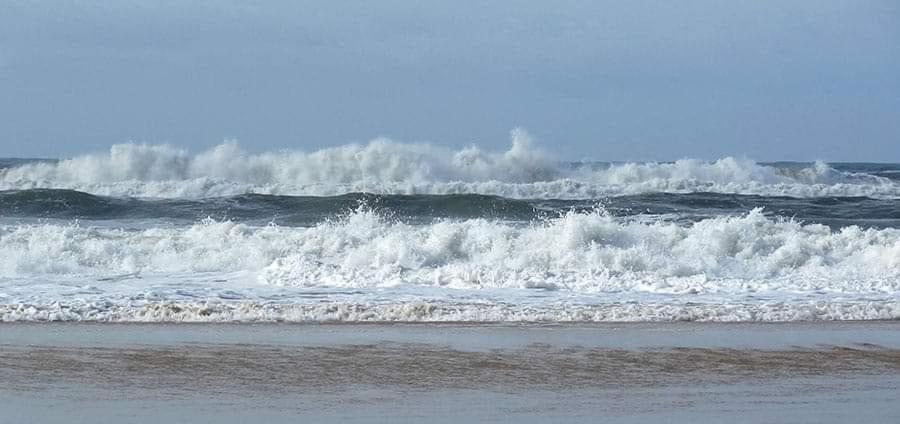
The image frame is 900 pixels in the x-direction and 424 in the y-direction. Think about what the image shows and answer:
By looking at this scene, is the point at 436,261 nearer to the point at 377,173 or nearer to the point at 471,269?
the point at 471,269

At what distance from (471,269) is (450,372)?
5.37 meters

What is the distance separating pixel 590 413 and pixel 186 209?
20.8 m

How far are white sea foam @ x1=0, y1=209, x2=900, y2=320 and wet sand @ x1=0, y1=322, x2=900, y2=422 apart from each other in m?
1.00

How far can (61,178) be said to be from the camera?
115 ft

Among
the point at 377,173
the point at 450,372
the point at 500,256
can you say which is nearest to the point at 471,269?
the point at 500,256

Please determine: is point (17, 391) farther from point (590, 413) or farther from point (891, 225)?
point (891, 225)

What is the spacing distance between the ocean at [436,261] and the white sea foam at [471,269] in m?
0.03

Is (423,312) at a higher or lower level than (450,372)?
higher

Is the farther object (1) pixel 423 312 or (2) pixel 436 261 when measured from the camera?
(2) pixel 436 261

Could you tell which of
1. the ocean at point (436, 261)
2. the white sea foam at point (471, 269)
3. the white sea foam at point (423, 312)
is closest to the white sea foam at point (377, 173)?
the ocean at point (436, 261)

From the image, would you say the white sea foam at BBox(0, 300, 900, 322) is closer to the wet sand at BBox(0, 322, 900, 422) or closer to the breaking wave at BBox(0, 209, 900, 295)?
the wet sand at BBox(0, 322, 900, 422)

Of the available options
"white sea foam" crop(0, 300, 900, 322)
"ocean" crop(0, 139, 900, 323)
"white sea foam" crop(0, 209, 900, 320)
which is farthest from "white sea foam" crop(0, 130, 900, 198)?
"white sea foam" crop(0, 300, 900, 322)

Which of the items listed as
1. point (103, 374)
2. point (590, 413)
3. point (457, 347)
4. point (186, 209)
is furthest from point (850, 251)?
point (186, 209)

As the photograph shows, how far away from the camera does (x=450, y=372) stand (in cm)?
838
